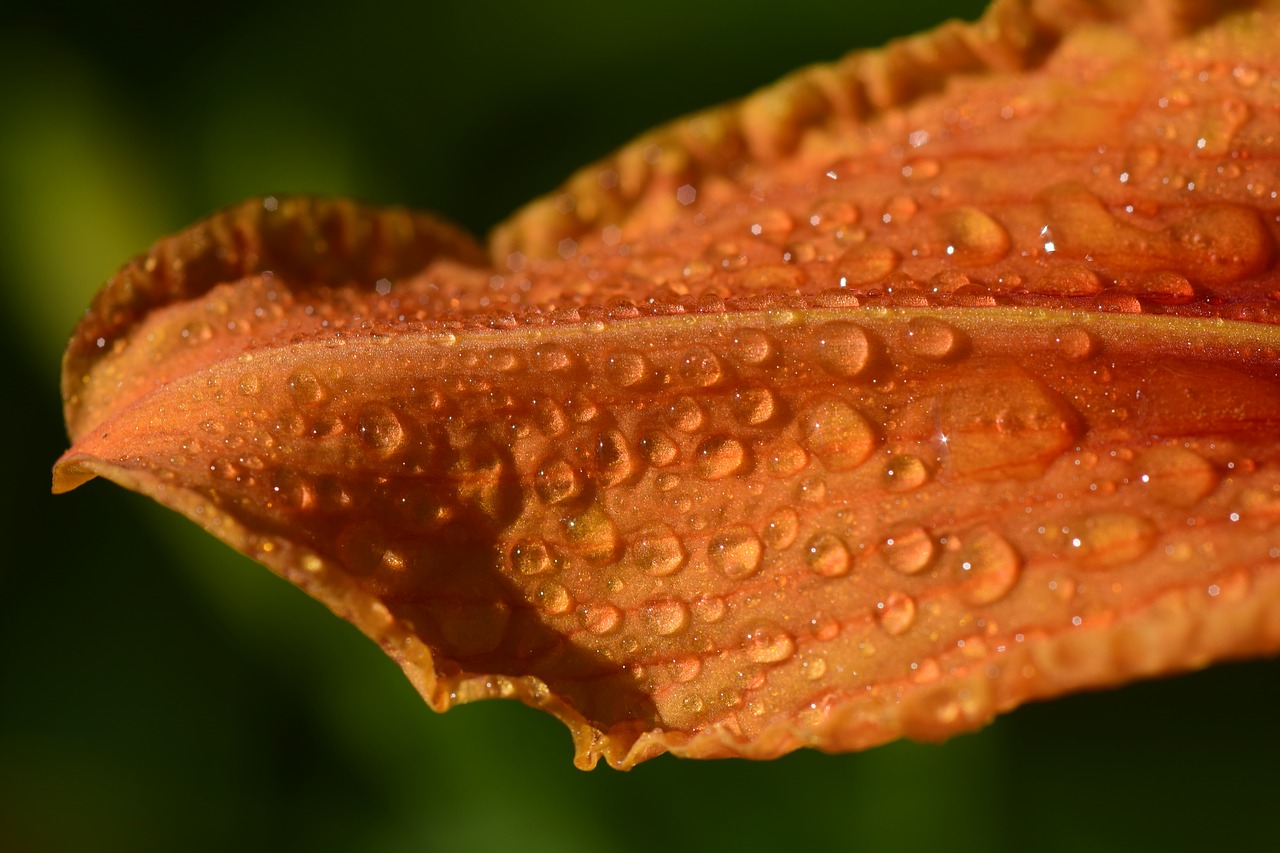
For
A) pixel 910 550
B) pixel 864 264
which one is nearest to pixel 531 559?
pixel 910 550

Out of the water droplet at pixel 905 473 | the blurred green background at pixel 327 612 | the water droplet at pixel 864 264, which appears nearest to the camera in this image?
the water droplet at pixel 905 473

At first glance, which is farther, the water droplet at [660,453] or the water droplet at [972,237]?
the water droplet at [972,237]

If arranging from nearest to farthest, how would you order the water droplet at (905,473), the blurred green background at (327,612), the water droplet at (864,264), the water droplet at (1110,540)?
the water droplet at (1110,540) → the water droplet at (905,473) → the water droplet at (864,264) → the blurred green background at (327,612)

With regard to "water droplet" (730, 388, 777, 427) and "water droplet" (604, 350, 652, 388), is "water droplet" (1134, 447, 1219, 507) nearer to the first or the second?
"water droplet" (730, 388, 777, 427)

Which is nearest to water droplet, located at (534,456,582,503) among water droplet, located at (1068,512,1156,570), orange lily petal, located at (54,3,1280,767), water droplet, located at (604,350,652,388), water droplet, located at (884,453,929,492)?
orange lily petal, located at (54,3,1280,767)

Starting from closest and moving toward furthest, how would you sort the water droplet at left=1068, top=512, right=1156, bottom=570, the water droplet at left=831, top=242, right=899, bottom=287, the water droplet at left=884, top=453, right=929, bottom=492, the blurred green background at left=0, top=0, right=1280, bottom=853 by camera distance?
the water droplet at left=1068, top=512, right=1156, bottom=570 → the water droplet at left=884, top=453, right=929, bottom=492 → the water droplet at left=831, top=242, right=899, bottom=287 → the blurred green background at left=0, top=0, right=1280, bottom=853

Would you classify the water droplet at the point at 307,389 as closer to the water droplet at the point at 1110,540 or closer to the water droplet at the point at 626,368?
the water droplet at the point at 626,368

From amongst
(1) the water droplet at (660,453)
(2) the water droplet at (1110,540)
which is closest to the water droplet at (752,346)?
(1) the water droplet at (660,453)

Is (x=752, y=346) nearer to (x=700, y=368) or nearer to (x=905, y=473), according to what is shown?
(x=700, y=368)
